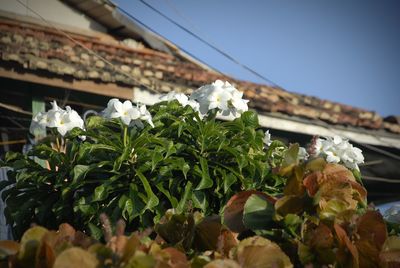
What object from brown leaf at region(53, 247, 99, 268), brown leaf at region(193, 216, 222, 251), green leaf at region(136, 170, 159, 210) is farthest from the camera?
green leaf at region(136, 170, 159, 210)

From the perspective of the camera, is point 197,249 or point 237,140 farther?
point 237,140

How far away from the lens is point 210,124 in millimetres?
2381

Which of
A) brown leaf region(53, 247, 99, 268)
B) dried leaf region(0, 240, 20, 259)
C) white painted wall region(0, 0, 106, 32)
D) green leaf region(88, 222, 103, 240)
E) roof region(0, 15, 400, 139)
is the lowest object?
green leaf region(88, 222, 103, 240)

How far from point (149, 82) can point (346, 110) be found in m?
3.13

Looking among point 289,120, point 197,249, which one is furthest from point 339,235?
point 289,120

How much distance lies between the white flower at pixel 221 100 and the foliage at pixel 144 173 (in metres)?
0.09

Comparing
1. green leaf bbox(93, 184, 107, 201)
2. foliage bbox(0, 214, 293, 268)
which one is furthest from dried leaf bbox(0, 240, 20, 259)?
green leaf bbox(93, 184, 107, 201)

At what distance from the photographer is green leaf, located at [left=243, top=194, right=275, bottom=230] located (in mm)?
1566

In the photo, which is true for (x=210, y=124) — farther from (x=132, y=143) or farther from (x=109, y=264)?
(x=109, y=264)

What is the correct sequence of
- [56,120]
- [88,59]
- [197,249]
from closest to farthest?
[197,249], [56,120], [88,59]

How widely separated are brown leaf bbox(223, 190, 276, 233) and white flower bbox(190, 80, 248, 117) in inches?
36.6

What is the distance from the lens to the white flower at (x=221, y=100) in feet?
8.31

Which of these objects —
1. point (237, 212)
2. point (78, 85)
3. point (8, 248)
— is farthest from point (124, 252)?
point (78, 85)

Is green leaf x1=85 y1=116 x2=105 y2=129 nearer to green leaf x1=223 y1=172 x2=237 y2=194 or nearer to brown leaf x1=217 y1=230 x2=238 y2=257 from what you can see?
green leaf x1=223 y1=172 x2=237 y2=194
